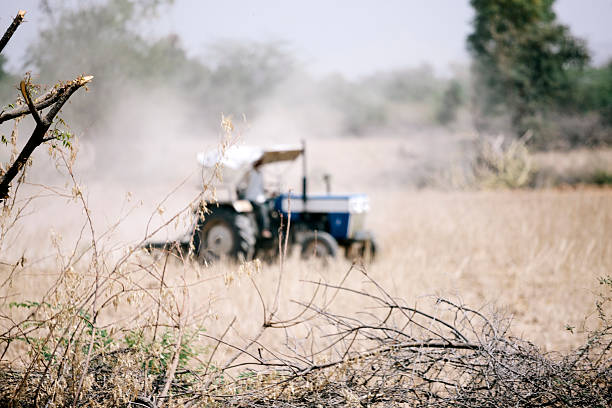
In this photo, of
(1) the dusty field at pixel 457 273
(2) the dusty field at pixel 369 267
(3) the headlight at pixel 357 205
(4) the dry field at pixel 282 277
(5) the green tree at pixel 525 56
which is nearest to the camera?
(4) the dry field at pixel 282 277

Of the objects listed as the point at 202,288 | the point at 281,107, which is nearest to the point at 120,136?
the point at 202,288

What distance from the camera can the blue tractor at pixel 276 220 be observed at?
21.8ft

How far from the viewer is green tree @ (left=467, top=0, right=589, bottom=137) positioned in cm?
2191

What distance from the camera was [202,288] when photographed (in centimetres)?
457

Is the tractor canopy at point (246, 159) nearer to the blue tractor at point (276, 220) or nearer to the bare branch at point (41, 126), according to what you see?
the blue tractor at point (276, 220)

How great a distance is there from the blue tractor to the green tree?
59.3 ft

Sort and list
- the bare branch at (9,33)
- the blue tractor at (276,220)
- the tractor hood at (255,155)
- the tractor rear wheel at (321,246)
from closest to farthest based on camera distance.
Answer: the bare branch at (9,33) → the tractor rear wheel at (321,246) → the blue tractor at (276,220) → the tractor hood at (255,155)

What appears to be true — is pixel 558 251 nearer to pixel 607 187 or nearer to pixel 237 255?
pixel 237 255

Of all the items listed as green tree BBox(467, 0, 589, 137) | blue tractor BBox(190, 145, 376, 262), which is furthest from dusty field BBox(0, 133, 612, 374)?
green tree BBox(467, 0, 589, 137)

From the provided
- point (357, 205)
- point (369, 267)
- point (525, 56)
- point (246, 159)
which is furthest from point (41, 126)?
point (525, 56)

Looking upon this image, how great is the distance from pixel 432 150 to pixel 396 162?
6.05 ft

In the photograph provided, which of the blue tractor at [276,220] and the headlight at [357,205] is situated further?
the headlight at [357,205]

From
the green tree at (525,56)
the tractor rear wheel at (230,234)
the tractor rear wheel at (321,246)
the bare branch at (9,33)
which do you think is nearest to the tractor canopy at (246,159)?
the tractor rear wheel at (230,234)

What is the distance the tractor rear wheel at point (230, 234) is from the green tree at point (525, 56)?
63.4 ft
